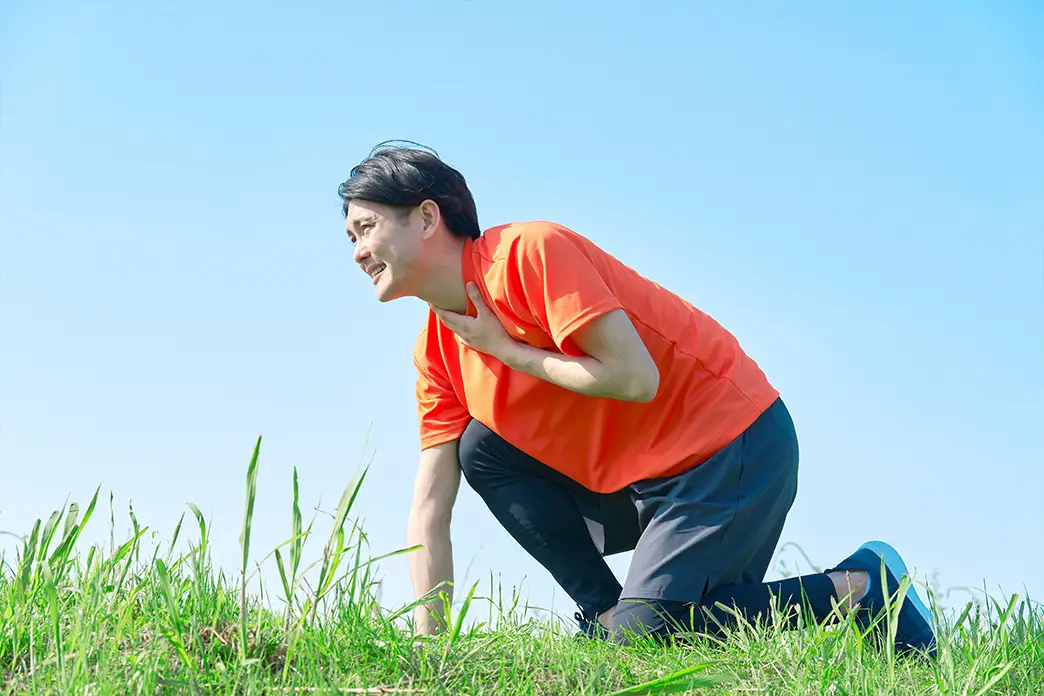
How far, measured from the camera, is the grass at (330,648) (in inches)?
73.7

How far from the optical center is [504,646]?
233cm

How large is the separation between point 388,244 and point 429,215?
6.8 inches

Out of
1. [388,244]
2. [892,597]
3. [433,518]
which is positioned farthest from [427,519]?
[892,597]

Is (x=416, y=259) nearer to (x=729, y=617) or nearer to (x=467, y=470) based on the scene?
(x=467, y=470)

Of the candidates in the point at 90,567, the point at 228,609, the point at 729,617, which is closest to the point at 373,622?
the point at 228,609

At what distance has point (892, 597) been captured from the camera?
296 centimetres

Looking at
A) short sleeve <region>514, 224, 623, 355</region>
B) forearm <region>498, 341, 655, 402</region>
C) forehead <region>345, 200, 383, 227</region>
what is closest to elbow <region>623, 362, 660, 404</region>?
forearm <region>498, 341, 655, 402</region>

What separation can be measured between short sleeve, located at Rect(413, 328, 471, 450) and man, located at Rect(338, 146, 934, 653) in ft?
0.12

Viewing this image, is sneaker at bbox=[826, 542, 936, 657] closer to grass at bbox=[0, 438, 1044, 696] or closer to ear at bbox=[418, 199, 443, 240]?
grass at bbox=[0, 438, 1044, 696]

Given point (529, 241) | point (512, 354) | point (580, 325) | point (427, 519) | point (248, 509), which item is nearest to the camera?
point (248, 509)

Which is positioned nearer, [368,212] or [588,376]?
[588,376]

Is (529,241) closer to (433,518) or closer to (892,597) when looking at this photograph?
(433,518)

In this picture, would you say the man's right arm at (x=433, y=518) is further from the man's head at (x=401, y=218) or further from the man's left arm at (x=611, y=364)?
the man's left arm at (x=611, y=364)

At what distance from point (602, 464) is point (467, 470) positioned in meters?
0.52
